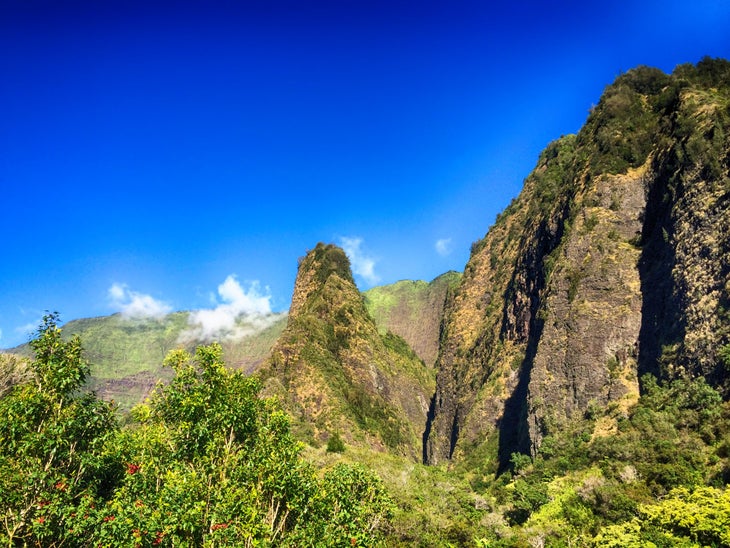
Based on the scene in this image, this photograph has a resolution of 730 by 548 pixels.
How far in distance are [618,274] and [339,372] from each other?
58362 mm

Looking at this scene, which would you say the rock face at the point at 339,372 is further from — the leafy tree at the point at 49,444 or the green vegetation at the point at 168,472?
the leafy tree at the point at 49,444

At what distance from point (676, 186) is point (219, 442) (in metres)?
59.1

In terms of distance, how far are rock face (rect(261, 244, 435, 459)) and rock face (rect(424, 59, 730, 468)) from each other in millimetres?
16840

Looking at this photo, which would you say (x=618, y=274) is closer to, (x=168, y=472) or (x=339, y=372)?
(x=339, y=372)

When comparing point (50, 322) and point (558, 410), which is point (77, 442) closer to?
point (50, 322)

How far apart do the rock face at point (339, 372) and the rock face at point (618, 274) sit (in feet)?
55.2

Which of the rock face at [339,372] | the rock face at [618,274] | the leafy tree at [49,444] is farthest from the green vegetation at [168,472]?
the rock face at [339,372]

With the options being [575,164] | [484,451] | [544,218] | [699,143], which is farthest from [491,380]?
[699,143]

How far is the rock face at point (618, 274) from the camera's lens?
4478 cm

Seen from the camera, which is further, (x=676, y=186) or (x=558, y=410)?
(x=558, y=410)

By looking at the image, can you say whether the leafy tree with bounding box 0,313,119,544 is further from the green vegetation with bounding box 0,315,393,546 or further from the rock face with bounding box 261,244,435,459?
the rock face with bounding box 261,244,435,459

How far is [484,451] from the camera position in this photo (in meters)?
75.2

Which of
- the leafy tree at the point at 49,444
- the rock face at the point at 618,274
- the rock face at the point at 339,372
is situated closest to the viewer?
the leafy tree at the point at 49,444

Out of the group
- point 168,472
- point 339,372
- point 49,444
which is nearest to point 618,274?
point 339,372
